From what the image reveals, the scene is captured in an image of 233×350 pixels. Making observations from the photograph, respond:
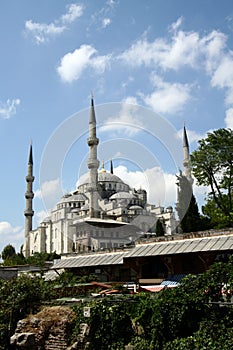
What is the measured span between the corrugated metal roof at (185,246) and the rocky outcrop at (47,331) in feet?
29.6

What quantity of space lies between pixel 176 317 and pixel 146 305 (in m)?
0.82

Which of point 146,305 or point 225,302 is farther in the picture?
point 146,305

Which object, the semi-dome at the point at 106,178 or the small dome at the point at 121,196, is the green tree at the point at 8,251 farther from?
the small dome at the point at 121,196

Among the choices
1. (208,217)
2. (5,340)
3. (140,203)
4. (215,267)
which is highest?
(140,203)

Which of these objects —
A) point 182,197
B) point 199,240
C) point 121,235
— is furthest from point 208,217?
point 121,235

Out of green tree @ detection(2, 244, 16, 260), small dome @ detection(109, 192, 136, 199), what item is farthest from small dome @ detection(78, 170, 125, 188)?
green tree @ detection(2, 244, 16, 260)

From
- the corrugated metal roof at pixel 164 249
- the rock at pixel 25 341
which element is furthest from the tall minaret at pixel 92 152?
the rock at pixel 25 341

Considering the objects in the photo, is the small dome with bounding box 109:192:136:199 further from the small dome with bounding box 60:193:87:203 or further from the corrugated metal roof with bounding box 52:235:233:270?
the corrugated metal roof with bounding box 52:235:233:270

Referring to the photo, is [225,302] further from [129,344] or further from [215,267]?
[129,344]

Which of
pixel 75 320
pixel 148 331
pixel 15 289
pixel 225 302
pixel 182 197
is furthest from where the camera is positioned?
pixel 182 197

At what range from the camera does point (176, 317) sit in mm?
8391

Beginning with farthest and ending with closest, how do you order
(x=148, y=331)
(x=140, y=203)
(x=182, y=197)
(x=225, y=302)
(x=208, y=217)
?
(x=140, y=203) → (x=208, y=217) → (x=182, y=197) → (x=148, y=331) → (x=225, y=302)

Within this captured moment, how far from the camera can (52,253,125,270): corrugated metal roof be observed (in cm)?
2297

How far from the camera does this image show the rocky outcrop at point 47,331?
9953 millimetres
